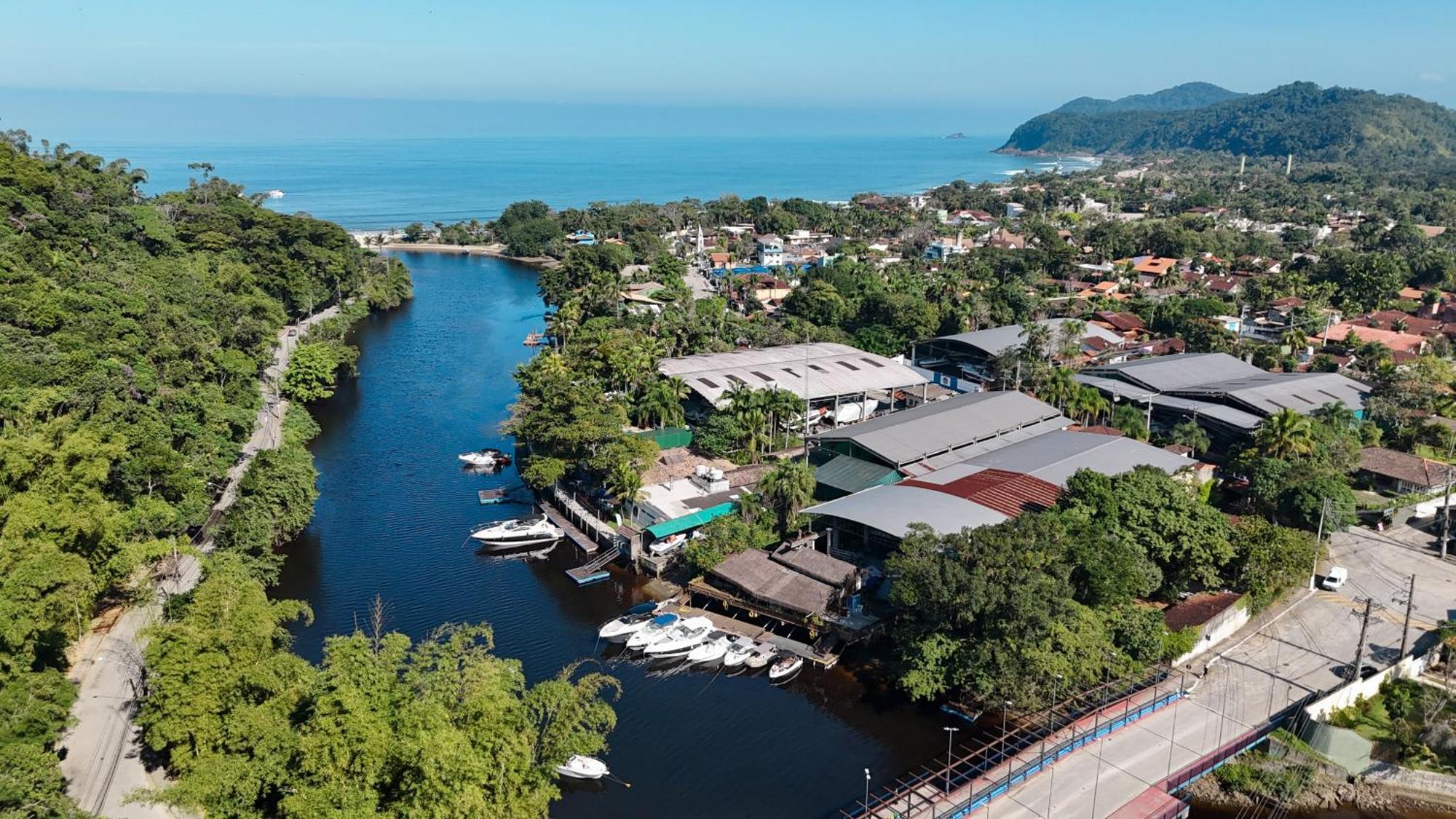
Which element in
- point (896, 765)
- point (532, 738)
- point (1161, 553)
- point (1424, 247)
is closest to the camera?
point (532, 738)

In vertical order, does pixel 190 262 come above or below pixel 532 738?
above

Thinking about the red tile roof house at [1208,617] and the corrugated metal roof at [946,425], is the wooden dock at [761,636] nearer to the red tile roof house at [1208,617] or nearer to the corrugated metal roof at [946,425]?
the red tile roof house at [1208,617]

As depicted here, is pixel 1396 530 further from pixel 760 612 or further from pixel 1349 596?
pixel 760 612

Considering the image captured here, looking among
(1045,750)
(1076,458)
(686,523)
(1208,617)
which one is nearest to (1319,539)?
(1076,458)

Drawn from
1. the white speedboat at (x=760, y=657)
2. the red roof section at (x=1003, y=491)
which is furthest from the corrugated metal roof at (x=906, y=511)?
the white speedboat at (x=760, y=657)

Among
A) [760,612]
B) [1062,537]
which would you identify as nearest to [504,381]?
[760,612]
